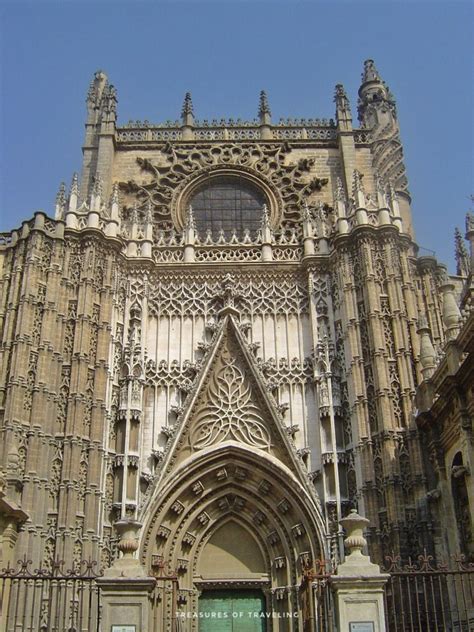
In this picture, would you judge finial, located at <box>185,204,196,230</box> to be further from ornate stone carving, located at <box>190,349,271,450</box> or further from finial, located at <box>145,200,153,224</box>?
ornate stone carving, located at <box>190,349,271,450</box>

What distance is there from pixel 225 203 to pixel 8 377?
9.70m

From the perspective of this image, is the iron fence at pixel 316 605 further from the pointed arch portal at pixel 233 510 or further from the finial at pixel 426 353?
the finial at pixel 426 353

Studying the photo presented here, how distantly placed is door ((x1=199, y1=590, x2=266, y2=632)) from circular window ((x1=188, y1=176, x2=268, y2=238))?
429 inches

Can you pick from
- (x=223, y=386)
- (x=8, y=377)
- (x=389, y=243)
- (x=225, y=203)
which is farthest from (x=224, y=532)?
(x=225, y=203)

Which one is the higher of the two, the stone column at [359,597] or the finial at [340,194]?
the finial at [340,194]

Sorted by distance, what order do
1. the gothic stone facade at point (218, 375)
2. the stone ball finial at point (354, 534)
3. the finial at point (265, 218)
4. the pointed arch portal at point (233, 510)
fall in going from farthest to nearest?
1. the finial at point (265, 218)
2. the pointed arch portal at point (233, 510)
3. the gothic stone facade at point (218, 375)
4. the stone ball finial at point (354, 534)

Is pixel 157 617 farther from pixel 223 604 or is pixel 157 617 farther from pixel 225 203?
pixel 225 203

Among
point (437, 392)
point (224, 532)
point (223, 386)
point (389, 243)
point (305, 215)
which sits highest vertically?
point (305, 215)

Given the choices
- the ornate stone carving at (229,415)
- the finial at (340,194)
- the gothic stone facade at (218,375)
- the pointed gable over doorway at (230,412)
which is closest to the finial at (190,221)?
the gothic stone facade at (218,375)

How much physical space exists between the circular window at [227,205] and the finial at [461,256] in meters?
6.51

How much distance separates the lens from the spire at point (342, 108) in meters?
25.6

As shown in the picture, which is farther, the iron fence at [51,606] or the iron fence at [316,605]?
the iron fence at [316,605]

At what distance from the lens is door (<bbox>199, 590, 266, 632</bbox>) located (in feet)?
61.5

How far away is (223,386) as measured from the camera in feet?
67.5
